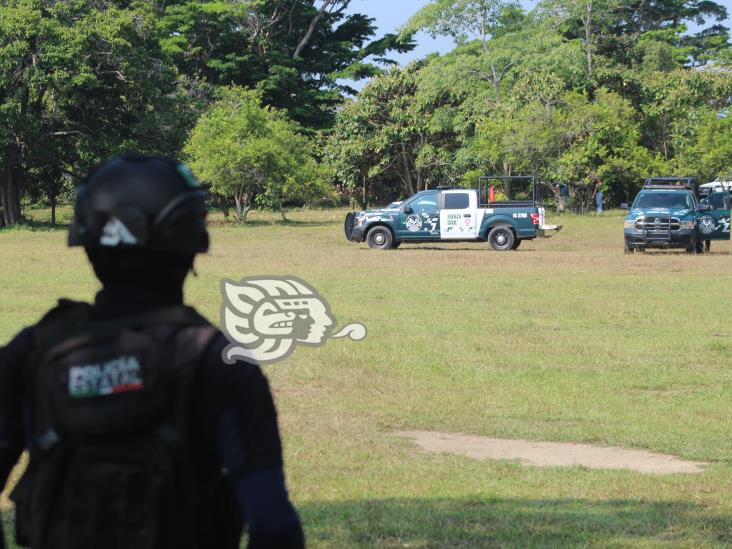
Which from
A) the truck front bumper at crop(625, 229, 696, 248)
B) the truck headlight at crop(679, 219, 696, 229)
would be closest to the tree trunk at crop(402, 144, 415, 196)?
the truck front bumper at crop(625, 229, 696, 248)

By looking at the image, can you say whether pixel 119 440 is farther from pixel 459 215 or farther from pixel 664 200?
pixel 459 215

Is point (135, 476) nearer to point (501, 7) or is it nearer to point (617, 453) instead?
point (617, 453)

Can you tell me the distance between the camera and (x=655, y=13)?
77000mm

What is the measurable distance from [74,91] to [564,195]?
21519 mm

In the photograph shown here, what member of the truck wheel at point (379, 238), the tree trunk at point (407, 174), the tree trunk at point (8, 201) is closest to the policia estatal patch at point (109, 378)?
the truck wheel at point (379, 238)

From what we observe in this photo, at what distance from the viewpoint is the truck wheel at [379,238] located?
103 feet

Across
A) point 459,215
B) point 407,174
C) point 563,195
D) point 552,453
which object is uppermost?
point 407,174

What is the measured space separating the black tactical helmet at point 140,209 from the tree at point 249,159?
1652 inches

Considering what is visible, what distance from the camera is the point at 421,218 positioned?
31109 millimetres

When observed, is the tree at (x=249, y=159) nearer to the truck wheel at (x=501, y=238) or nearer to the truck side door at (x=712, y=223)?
the truck wheel at (x=501, y=238)

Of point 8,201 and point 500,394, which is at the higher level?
point 8,201

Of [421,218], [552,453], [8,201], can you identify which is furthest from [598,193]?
[552,453]

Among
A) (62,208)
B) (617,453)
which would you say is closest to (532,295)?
(617,453)

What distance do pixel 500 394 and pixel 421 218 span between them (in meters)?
20.8
